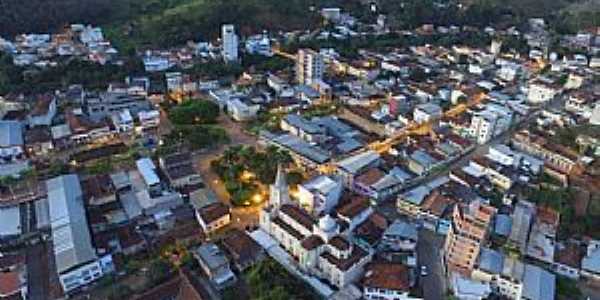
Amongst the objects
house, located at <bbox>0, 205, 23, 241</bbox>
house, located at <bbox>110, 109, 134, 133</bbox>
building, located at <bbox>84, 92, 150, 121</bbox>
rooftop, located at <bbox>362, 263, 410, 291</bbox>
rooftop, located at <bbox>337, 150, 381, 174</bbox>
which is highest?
building, located at <bbox>84, 92, 150, 121</bbox>

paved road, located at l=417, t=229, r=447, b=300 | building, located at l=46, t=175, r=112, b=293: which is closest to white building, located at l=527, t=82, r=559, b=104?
paved road, located at l=417, t=229, r=447, b=300

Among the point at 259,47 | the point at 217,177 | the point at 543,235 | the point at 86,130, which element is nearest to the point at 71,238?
the point at 217,177

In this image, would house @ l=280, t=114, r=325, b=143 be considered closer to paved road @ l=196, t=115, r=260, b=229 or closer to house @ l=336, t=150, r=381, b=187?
paved road @ l=196, t=115, r=260, b=229

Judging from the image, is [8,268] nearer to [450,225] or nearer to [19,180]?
[19,180]

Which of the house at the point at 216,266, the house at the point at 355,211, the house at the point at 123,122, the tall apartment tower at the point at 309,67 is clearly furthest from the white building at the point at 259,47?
the house at the point at 216,266

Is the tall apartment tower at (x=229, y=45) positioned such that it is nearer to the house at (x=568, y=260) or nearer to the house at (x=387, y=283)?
the house at (x=387, y=283)

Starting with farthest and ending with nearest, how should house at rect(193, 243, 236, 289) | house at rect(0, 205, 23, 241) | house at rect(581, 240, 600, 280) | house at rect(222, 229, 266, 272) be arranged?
1. house at rect(0, 205, 23, 241)
2. house at rect(581, 240, 600, 280)
3. house at rect(222, 229, 266, 272)
4. house at rect(193, 243, 236, 289)

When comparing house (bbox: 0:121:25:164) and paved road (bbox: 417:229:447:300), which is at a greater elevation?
house (bbox: 0:121:25:164)

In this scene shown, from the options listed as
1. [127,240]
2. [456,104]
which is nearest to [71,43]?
[127,240]
